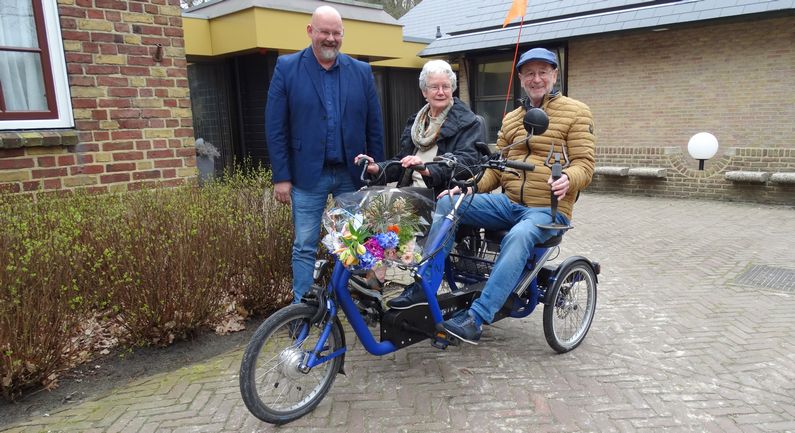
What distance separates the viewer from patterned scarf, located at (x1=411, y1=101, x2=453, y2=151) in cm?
373

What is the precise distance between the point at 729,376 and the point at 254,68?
30.5ft

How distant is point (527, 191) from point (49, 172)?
12.2ft

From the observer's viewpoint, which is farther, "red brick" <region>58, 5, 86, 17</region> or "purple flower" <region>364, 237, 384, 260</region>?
"red brick" <region>58, 5, 86, 17</region>

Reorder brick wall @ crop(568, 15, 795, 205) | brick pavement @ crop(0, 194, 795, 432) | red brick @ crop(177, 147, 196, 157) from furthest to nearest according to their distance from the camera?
brick wall @ crop(568, 15, 795, 205) < red brick @ crop(177, 147, 196, 157) < brick pavement @ crop(0, 194, 795, 432)

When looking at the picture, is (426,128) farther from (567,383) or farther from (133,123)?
(133,123)

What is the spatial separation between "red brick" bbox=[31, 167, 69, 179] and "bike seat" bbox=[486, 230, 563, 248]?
344 centimetres

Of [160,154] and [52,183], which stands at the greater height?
[160,154]

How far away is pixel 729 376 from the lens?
3363 millimetres

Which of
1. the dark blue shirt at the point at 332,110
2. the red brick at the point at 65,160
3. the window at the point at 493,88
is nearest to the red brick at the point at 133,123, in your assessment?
the red brick at the point at 65,160

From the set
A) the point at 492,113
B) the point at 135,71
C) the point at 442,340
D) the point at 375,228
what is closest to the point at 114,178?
the point at 135,71

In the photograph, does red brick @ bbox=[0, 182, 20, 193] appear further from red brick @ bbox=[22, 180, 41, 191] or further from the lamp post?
the lamp post

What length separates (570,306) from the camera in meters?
3.80

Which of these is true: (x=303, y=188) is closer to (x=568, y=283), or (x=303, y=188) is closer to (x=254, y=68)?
(x=568, y=283)

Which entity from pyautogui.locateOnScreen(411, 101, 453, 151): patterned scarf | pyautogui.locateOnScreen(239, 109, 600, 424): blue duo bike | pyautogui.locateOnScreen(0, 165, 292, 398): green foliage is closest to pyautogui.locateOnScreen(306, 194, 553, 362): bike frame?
pyautogui.locateOnScreen(239, 109, 600, 424): blue duo bike
